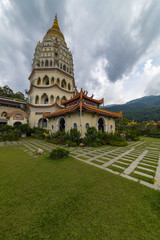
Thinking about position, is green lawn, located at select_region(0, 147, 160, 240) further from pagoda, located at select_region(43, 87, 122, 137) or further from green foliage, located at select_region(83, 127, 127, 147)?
pagoda, located at select_region(43, 87, 122, 137)

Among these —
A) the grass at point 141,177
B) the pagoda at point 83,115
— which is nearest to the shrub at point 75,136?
the pagoda at point 83,115

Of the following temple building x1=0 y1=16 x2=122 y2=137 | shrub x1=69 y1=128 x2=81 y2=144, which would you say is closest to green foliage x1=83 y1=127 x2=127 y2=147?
shrub x1=69 y1=128 x2=81 y2=144

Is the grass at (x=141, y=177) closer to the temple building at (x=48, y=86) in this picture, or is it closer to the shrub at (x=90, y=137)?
the shrub at (x=90, y=137)

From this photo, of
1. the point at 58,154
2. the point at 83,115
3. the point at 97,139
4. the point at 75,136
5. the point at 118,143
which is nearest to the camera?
the point at 58,154

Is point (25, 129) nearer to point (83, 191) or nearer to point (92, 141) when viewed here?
point (92, 141)

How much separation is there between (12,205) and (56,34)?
32.7 m

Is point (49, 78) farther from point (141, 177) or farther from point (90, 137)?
point (141, 177)

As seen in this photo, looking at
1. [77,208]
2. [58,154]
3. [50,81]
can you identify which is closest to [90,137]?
[58,154]

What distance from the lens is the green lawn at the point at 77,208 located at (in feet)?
5.01

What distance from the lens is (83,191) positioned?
8.33ft

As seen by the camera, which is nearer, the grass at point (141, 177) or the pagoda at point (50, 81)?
the grass at point (141, 177)

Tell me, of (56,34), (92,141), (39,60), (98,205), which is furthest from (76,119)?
(56,34)

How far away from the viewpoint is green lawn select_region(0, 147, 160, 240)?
153 centimetres

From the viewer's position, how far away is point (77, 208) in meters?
2.01
